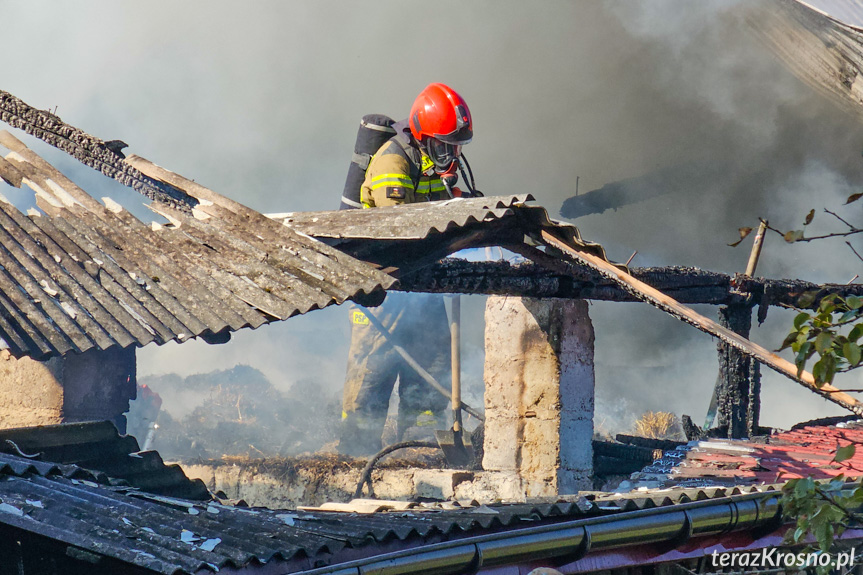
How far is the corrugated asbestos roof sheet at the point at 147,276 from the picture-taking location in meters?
4.49

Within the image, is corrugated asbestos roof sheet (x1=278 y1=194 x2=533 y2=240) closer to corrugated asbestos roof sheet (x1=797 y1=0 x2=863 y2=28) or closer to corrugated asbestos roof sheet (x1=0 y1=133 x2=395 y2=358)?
corrugated asbestos roof sheet (x1=0 y1=133 x2=395 y2=358)

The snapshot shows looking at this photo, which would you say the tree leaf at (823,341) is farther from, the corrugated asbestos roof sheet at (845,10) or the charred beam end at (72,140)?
the corrugated asbestos roof sheet at (845,10)

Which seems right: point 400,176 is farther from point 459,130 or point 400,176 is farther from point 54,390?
point 54,390

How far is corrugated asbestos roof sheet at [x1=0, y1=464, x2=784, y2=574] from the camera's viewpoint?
2.79 meters

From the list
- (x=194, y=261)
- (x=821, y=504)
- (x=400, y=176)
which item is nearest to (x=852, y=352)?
(x=821, y=504)

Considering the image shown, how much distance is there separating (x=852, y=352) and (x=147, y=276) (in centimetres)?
380

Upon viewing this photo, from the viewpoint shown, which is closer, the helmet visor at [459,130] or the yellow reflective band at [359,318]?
the helmet visor at [459,130]

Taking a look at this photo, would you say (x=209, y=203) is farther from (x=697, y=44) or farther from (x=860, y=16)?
(x=697, y=44)

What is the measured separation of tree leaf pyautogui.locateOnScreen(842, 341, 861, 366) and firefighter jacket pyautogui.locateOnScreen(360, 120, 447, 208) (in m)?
4.54

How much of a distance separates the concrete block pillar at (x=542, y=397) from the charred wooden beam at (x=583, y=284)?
551 millimetres

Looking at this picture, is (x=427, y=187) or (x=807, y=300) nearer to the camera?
(x=807, y=300)

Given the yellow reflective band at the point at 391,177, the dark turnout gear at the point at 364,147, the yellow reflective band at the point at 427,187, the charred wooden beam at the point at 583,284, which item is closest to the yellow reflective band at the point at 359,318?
the dark turnout gear at the point at 364,147

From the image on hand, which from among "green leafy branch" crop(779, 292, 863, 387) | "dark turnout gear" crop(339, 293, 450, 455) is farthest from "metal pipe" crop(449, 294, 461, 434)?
"green leafy branch" crop(779, 292, 863, 387)

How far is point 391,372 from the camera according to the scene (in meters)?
11.0
